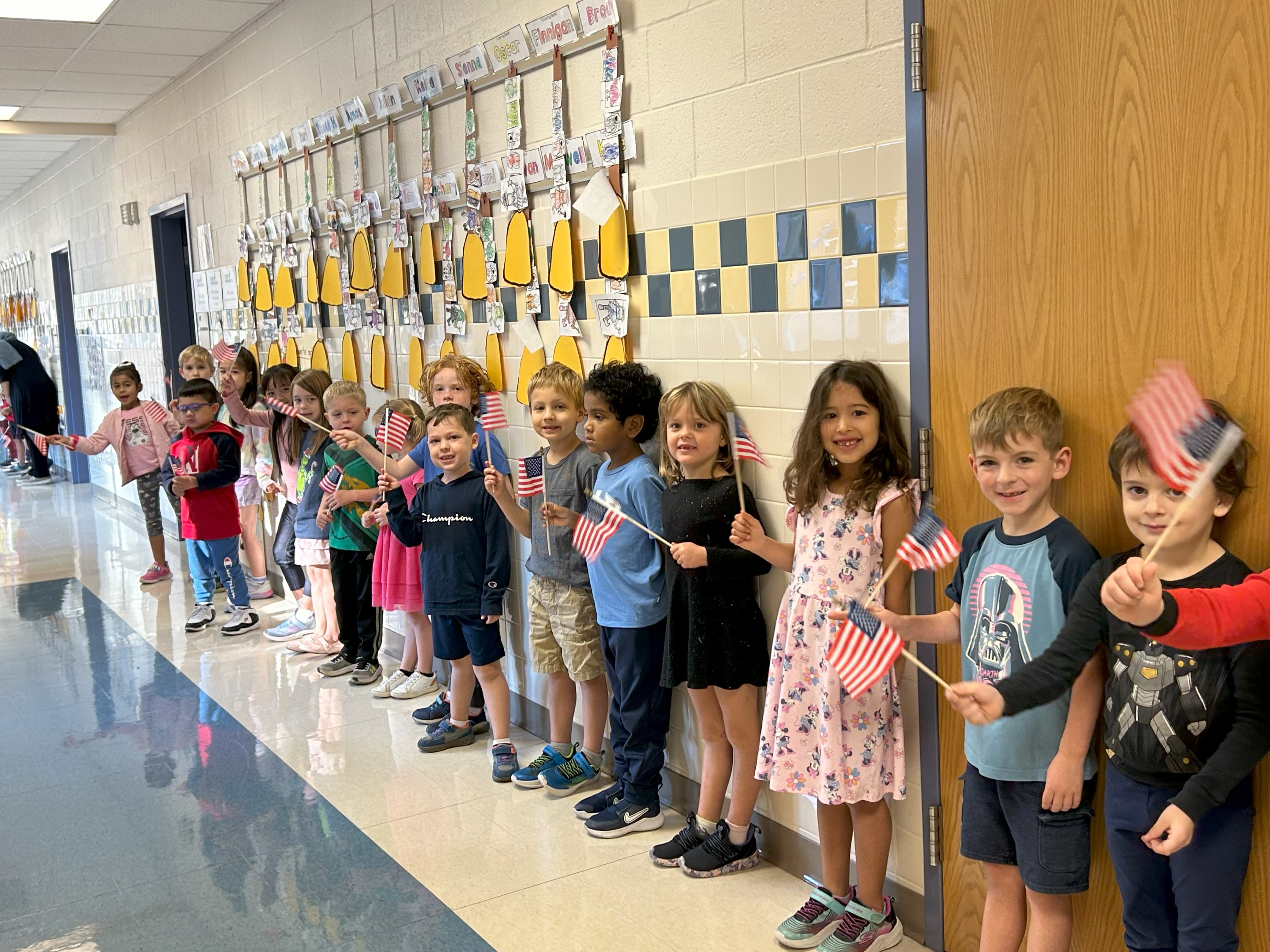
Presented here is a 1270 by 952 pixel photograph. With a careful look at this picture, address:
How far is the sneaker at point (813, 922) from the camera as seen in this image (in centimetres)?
258

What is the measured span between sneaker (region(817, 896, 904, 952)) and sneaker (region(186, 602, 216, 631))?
153 inches

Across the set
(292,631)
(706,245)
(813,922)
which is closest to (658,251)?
(706,245)

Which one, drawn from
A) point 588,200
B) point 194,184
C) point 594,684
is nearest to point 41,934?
point 594,684

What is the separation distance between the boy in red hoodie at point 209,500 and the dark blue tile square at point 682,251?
3134 millimetres

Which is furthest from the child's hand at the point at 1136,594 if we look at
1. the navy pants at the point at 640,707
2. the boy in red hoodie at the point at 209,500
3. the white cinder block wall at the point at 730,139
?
the boy in red hoodie at the point at 209,500

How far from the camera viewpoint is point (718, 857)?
2.92 m

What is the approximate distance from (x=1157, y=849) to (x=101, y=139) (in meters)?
9.31

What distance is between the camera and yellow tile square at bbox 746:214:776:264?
2750 millimetres

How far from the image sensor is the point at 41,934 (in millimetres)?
2719

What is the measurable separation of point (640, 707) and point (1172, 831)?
5.24ft

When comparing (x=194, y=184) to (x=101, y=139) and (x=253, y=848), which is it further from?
(x=253, y=848)

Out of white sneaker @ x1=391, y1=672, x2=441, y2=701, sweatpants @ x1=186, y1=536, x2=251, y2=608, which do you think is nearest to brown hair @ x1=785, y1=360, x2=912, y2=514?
white sneaker @ x1=391, y1=672, x2=441, y2=701

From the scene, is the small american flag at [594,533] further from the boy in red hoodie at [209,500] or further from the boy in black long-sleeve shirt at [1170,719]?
the boy in red hoodie at [209,500]

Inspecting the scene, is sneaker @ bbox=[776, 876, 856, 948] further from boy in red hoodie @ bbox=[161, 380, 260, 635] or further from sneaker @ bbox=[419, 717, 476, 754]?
boy in red hoodie @ bbox=[161, 380, 260, 635]
